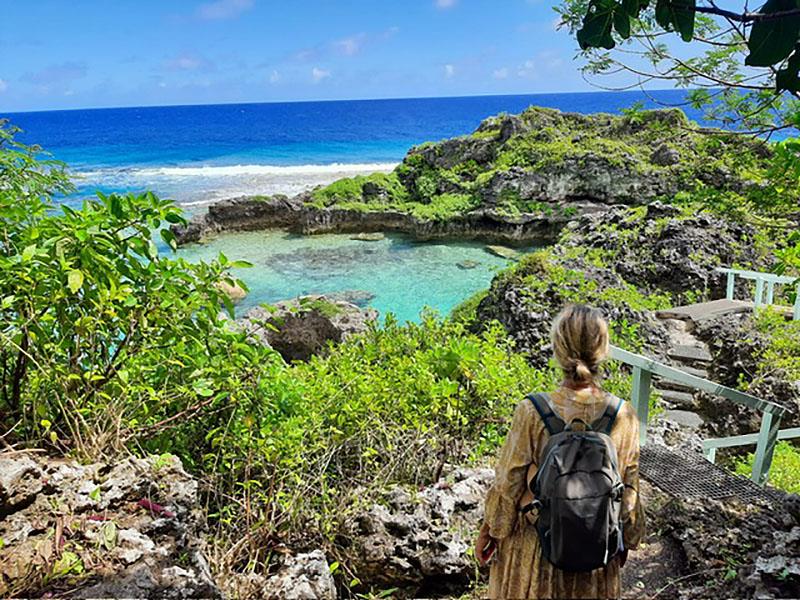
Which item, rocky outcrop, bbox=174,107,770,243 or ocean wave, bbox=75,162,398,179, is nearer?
rocky outcrop, bbox=174,107,770,243

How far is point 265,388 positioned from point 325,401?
628 millimetres

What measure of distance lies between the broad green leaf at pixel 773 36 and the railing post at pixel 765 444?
11.0 feet

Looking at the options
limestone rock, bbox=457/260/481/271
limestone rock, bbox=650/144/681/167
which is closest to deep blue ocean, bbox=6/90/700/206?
limestone rock, bbox=650/144/681/167

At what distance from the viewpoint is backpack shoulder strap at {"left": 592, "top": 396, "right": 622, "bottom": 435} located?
2.09 m

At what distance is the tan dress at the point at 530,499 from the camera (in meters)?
2.12

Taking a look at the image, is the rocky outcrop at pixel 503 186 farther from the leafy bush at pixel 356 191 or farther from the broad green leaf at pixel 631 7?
the broad green leaf at pixel 631 7

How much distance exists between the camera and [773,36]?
151 cm

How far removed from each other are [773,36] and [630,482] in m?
1.62

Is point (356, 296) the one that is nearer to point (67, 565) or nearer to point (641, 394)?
point (641, 394)

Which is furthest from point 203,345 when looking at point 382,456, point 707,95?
point 707,95

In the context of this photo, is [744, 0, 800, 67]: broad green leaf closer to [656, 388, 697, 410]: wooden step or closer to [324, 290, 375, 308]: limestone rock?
[656, 388, 697, 410]: wooden step

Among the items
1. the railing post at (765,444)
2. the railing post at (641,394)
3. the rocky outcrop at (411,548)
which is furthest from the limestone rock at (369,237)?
the rocky outcrop at (411,548)

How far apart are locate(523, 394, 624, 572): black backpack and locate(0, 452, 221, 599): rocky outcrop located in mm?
1497

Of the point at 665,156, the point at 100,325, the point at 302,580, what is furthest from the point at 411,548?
the point at 665,156
